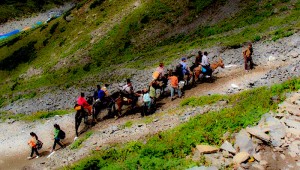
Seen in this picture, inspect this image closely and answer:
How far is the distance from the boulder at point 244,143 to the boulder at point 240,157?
0.42 m

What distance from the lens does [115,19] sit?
5675cm

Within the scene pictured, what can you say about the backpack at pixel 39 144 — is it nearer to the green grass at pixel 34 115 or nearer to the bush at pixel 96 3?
the green grass at pixel 34 115

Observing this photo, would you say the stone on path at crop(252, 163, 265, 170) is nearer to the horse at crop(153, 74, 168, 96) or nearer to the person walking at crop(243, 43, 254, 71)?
the horse at crop(153, 74, 168, 96)

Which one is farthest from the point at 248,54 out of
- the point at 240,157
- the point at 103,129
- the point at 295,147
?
the point at 240,157

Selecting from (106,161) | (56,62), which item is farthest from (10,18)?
(106,161)

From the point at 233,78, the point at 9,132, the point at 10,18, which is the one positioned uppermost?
the point at 10,18

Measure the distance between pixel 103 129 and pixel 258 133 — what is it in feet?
44.6

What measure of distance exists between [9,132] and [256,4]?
113ft

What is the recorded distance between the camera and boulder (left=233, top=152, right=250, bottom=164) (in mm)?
16734

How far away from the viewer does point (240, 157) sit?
16.9m

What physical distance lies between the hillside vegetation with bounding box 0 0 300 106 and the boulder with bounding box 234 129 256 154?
20.3 m

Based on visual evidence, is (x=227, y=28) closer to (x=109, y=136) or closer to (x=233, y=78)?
(x=233, y=78)

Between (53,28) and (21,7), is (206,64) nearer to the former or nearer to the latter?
(53,28)

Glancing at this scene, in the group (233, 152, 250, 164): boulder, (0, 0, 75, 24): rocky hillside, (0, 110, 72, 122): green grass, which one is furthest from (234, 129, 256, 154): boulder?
(0, 0, 75, 24): rocky hillside
